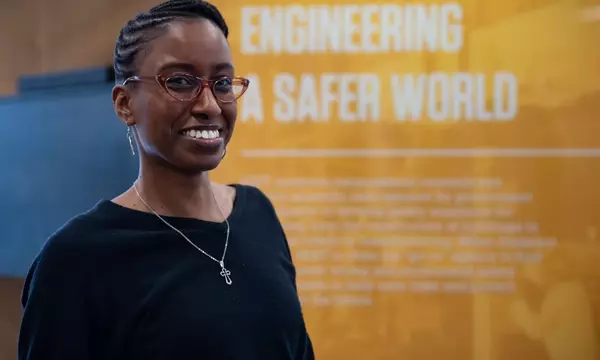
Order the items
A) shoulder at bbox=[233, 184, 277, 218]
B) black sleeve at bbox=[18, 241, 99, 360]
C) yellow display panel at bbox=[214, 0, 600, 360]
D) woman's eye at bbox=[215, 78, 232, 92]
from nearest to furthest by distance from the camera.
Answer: black sleeve at bbox=[18, 241, 99, 360] → woman's eye at bbox=[215, 78, 232, 92] → shoulder at bbox=[233, 184, 277, 218] → yellow display panel at bbox=[214, 0, 600, 360]

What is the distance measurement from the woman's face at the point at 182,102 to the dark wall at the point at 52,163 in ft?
3.22

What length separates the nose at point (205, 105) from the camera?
932 mm

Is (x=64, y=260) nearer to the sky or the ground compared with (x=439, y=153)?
nearer to the ground

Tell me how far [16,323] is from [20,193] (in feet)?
1.91

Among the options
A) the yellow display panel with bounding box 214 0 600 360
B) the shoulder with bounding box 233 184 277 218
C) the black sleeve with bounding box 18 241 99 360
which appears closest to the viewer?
the black sleeve with bounding box 18 241 99 360

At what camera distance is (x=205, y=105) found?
933mm

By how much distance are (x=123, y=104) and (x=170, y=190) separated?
6.3 inches

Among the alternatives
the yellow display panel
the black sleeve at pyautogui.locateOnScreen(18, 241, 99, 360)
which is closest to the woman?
the black sleeve at pyautogui.locateOnScreen(18, 241, 99, 360)

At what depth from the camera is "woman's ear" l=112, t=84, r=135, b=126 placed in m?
0.99

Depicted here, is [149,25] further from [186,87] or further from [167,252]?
[167,252]

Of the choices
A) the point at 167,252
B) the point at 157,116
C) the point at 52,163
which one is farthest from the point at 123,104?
the point at 52,163

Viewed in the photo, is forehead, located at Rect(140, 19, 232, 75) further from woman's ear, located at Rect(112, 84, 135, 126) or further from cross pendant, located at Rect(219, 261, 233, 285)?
cross pendant, located at Rect(219, 261, 233, 285)

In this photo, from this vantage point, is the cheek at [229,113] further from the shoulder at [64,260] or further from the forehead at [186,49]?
the shoulder at [64,260]

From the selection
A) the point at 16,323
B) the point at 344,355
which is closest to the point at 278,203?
the point at 344,355
